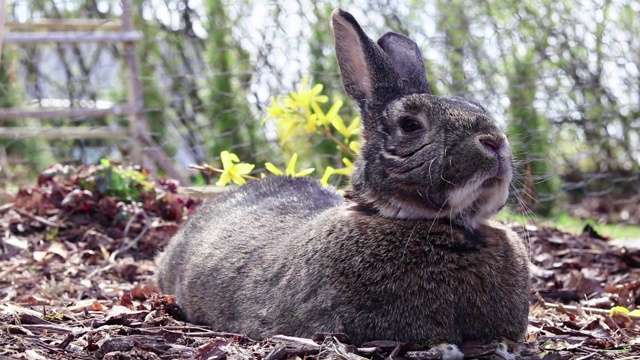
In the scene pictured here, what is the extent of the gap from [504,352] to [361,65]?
119 cm

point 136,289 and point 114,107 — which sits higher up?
point 114,107

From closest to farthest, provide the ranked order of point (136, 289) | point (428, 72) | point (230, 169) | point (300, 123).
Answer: point (136, 289) < point (230, 169) < point (300, 123) < point (428, 72)

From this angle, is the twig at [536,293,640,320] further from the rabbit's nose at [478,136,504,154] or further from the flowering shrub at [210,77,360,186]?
the rabbit's nose at [478,136,504,154]

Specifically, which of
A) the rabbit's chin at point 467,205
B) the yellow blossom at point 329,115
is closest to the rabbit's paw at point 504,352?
the rabbit's chin at point 467,205

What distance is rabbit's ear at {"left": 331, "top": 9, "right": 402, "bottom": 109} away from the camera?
11.3 feet

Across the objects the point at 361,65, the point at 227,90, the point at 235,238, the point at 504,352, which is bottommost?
the point at 504,352

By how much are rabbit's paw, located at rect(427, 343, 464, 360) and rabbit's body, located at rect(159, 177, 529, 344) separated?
0.05 metres

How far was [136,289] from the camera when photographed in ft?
14.6

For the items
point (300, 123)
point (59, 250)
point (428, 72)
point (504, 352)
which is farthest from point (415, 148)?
point (428, 72)

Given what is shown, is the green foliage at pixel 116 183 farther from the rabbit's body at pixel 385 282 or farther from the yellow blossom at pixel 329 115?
the rabbit's body at pixel 385 282

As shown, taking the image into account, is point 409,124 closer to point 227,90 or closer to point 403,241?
point 403,241

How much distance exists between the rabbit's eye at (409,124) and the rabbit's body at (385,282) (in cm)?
32

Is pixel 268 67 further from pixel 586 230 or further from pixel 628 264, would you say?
pixel 628 264

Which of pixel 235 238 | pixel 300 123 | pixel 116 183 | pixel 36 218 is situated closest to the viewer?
pixel 235 238
